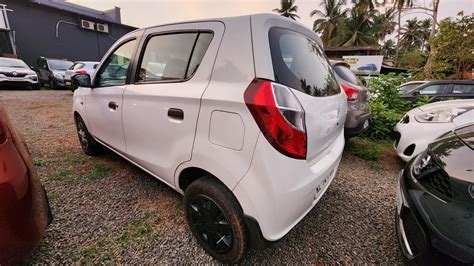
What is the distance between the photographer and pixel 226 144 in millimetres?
1263

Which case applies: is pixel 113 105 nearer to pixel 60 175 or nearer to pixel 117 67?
pixel 117 67

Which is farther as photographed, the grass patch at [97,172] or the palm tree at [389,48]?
the palm tree at [389,48]

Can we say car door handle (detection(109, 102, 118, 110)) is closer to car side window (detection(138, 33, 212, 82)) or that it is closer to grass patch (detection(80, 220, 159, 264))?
car side window (detection(138, 33, 212, 82))

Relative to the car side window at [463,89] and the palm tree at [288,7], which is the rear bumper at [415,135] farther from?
the palm tree at [288,7]

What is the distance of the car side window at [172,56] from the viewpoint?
1.52 meters

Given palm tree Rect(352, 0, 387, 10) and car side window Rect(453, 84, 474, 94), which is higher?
palm tree Rect(352, 0, 387, 10)

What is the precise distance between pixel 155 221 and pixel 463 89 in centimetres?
873

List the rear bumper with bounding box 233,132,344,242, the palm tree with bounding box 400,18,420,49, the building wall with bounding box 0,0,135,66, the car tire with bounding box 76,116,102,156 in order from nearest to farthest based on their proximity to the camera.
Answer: the rear bumper with bounding box 233,132,344,242, the car tire with bounding box 76,116,102,156, the building wall with bounding box 0,0,135,66, the palm tree with bounding box 400,18,420,49

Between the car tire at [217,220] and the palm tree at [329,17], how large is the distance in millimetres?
30517

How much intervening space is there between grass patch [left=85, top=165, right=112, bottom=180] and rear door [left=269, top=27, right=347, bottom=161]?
2526 millimetres

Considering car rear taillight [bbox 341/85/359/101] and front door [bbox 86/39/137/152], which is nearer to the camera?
front door [bbox 86/39/137/152]

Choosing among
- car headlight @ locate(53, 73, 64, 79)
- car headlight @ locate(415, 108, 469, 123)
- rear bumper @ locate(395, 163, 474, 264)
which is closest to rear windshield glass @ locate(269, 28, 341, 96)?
rear bumper @ locate(395, 163, 474, 264)

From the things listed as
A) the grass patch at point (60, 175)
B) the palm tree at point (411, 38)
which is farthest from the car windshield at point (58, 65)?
the palm tree at point (411, 38)

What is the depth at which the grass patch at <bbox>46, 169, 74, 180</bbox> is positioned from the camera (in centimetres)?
258
